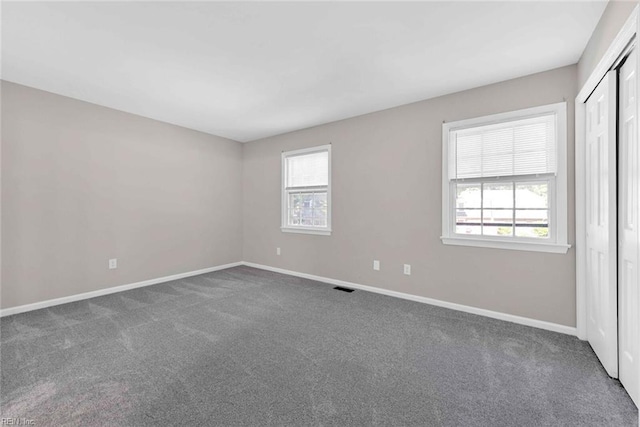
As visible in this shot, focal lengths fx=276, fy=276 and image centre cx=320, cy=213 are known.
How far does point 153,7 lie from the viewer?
1898 millimetres

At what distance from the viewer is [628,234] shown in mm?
1696

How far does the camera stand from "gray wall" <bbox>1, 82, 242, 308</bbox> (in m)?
3.05

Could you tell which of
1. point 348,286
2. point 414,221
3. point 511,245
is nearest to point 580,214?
point 511,245

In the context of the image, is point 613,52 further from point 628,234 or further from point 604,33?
point 628,234

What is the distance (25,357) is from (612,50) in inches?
185

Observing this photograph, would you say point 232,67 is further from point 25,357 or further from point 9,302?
point 9,302

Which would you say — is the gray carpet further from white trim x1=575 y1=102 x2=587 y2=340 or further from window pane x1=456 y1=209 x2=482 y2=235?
window pane x1=456 y1=209 x2=482 y2=235

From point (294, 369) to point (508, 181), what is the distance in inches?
110

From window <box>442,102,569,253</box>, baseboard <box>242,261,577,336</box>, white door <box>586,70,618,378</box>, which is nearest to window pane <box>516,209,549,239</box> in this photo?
window <box>442,102,569,253</box>

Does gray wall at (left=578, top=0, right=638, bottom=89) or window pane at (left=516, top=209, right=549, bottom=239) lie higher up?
gray wall at (left=578, top=0, right=638, bottom=89)

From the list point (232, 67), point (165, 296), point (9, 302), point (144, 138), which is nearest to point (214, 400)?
point (165, 296)

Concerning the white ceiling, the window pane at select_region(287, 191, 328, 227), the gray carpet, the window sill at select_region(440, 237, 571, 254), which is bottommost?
the gray carpet

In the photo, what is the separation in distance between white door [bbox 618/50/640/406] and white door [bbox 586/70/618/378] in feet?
0.12

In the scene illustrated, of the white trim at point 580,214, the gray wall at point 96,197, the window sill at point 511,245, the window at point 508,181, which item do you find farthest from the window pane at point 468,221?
the gray wall at point 96,197
